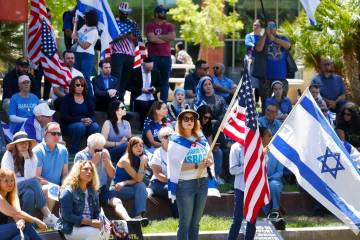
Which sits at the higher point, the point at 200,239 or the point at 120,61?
the point at 120,61

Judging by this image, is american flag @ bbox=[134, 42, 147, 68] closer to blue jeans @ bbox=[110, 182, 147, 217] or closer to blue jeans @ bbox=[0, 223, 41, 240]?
blue jeans @ bbox=[110, 182, 147, 217]

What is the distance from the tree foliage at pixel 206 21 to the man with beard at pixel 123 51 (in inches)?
665

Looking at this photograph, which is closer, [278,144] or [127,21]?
[278,144]

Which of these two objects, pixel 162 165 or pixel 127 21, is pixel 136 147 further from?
pixel 127 21

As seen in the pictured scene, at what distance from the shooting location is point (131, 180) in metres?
15.8

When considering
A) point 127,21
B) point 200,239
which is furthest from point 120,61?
point 200,239

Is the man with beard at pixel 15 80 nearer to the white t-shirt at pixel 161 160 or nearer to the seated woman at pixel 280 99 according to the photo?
the white t-shirt at pixel 161 160

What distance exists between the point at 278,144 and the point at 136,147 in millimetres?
2449

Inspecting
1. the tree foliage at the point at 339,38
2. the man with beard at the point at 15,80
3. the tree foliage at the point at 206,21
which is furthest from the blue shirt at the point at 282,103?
the tree foliage at the point at 206,21

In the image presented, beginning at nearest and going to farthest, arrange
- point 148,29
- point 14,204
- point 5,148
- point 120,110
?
point 14,204 → point 5,148 → point 120,110 → point 148,29

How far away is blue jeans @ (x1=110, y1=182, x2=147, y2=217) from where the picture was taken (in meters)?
15.5

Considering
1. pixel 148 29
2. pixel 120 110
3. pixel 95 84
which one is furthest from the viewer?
pixel 148 29

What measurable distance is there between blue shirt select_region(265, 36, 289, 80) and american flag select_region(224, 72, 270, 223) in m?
6.46

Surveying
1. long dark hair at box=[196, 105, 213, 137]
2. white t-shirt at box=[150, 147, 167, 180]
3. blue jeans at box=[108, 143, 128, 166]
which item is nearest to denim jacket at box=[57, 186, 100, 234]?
white t-shirt at box=[150, 147, 167, 180]
